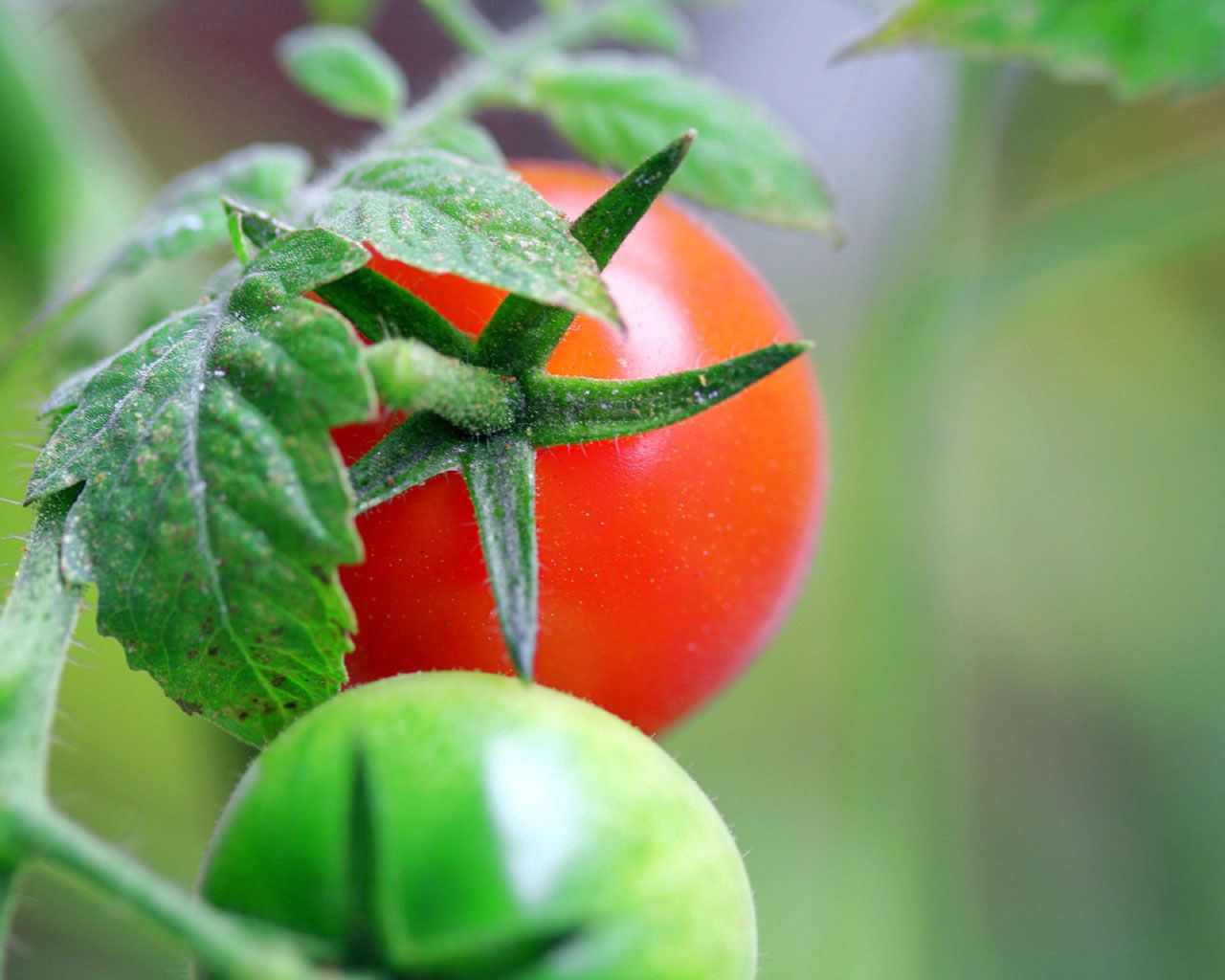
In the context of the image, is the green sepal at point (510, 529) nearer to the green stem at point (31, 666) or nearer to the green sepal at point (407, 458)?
the green sepal at point (407, 458)

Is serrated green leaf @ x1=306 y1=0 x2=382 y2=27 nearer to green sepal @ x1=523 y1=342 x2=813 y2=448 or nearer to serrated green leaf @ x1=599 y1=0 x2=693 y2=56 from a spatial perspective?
serrated green leaf @ x1=599 y1=0 x2=693 y2=56

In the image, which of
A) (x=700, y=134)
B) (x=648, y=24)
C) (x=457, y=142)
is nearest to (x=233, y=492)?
(x=457, y=142)

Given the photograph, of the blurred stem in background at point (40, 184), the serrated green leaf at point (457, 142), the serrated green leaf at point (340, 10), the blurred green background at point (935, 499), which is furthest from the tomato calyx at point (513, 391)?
the serrated green leaf at point (340, 10)

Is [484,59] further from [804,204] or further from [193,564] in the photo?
[193,564]

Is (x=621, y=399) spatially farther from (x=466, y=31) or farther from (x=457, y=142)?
(x=466, y=31)

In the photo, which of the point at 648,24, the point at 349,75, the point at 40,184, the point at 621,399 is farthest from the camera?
the point at 40,184
